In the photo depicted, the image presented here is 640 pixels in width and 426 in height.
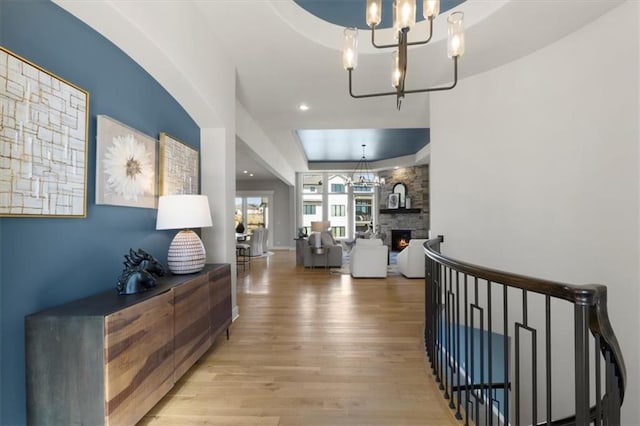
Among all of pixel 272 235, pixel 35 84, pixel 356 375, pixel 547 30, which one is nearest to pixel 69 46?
pixel 35 84

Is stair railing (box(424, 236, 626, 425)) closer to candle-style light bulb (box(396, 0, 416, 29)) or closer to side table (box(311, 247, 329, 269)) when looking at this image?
candle-style light bulb (box(396, 0, 416, 29))

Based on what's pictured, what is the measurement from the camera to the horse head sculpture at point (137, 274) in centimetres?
171

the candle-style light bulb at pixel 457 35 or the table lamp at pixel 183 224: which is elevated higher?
the candle-style light bulb at pixel 457 35

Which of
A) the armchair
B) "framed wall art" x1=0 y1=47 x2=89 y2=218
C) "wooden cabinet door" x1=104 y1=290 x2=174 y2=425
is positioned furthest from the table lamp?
the armchair

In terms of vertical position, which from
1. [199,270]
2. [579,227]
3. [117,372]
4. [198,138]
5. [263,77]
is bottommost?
[117,372]

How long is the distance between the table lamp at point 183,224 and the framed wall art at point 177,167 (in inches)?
9.6

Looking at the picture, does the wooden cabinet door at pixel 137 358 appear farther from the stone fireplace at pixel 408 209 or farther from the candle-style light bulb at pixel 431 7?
the stone fireplace at pixel 408 209

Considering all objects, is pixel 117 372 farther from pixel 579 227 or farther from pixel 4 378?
pixel 579 227

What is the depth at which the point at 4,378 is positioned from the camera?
1.29 m

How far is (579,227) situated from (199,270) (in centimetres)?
355

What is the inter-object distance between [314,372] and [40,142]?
230cm

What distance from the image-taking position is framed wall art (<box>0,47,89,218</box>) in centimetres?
128

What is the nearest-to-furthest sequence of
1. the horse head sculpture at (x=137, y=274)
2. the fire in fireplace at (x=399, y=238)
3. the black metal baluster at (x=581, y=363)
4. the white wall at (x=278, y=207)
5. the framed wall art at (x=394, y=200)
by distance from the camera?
the black metal baluster at (x=581, y=363) < the horse head sculpture at (x=137, y=274) < the fire in fireplace at (x=399, y=238) < the framed wall art at (x=394, y=200) < the white wall at (x=278, y=207)

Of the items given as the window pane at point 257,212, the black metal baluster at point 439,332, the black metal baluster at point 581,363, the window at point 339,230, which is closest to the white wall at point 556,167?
the black metal baluster at point 439,332
